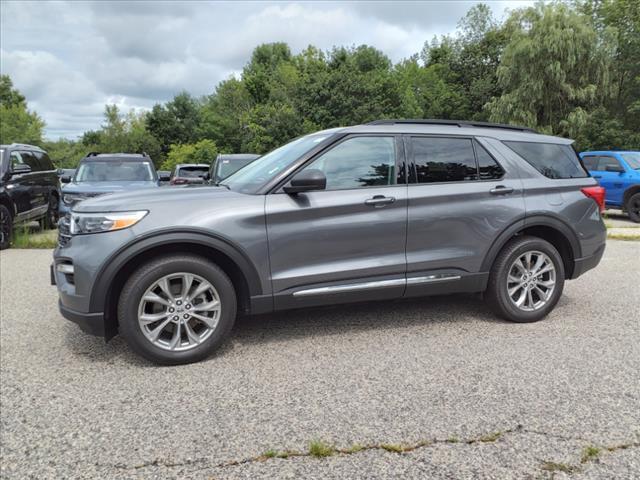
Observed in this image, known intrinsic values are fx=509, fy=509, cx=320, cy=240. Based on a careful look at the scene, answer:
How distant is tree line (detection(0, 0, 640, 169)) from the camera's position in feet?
92.7

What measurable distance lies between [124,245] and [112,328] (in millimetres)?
644

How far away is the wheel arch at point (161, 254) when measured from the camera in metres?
3.47

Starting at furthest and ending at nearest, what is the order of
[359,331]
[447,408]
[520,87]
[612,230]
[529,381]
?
[520,87], [612,230], [359,331], [529,381], [447,408]

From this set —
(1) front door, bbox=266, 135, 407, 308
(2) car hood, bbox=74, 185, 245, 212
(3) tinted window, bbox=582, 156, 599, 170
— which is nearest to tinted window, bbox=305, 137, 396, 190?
(1) front door, bbox=266, 135, 407, 308

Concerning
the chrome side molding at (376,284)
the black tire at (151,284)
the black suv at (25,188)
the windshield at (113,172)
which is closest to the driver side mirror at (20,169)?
the black suv at (25,188)

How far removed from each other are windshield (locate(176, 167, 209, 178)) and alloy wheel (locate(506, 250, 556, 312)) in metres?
12.7

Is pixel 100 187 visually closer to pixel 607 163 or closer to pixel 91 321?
pixel 91 321

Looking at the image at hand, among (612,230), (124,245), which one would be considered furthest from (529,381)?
(612,230)

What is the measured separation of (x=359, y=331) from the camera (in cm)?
438

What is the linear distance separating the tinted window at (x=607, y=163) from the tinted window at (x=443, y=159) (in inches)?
433

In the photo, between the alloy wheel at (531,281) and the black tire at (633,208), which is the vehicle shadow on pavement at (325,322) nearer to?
the alloy wheel at (531,281)

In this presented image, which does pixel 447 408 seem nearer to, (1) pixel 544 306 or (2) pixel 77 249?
(1) pixel 544 306

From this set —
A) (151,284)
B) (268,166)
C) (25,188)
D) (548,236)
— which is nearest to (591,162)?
(548,236)

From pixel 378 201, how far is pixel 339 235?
1.40ft
